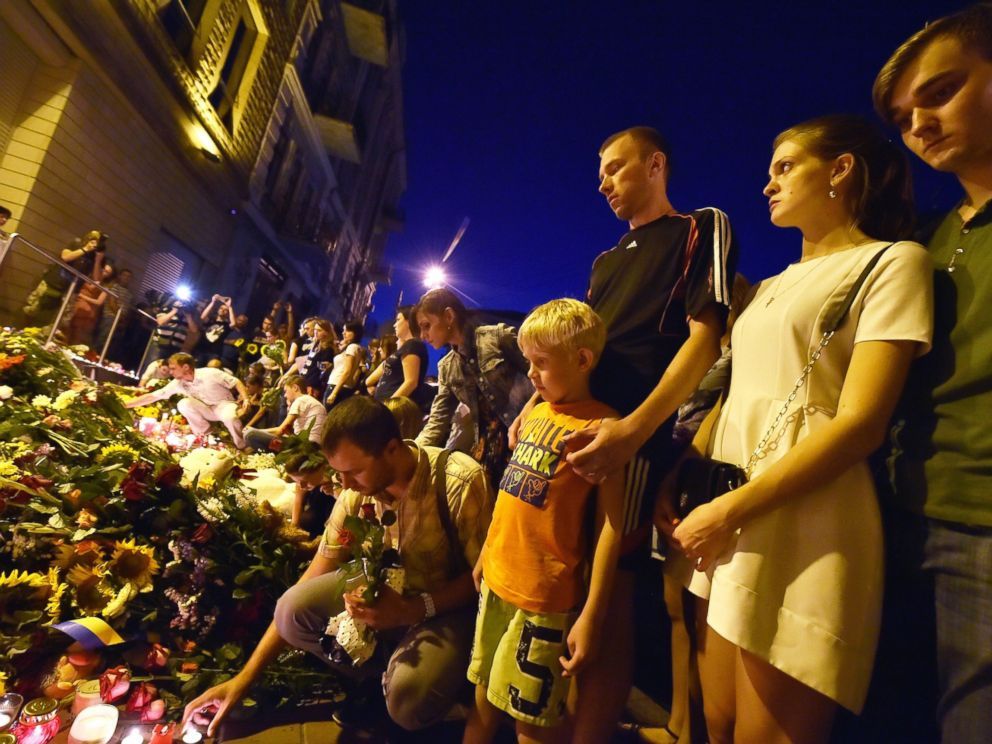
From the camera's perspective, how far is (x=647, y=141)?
6.36 feet

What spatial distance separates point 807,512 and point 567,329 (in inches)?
34.8

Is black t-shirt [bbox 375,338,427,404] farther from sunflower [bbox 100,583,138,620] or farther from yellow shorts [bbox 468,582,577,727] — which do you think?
yellow shorts [bbox 468,582,577,727]

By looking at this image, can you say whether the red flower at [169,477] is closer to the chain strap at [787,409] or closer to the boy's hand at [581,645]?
the boy's hand at [581,645]

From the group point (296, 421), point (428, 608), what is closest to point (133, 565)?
point (428, 608)

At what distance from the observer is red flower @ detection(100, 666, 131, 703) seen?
2072 millimetres

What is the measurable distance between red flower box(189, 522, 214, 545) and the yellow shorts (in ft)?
6.38

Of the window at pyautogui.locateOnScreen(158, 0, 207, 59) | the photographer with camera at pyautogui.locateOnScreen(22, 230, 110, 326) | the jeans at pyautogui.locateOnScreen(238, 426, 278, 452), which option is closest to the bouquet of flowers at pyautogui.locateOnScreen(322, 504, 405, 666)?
the jeans at pyautogui.locateOnScreen(238, 426, 278, 452)

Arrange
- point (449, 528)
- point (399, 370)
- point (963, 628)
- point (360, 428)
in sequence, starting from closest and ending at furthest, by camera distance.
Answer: point (963, 628)
point (360, 428)
point (449, 528)
point (399, 370)

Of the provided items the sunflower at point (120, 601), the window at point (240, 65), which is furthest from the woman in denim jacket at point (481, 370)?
the window at point (240, 65)

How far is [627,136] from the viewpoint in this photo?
196 centimetres

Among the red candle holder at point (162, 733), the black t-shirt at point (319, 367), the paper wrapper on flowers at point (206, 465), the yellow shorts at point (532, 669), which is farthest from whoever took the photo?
the black t-shirt at point (319, 367)

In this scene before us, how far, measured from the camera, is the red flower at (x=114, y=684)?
207 cm

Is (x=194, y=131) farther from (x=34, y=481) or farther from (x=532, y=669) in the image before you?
(x=532, y=669)

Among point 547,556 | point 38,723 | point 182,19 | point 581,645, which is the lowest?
point 38,723
